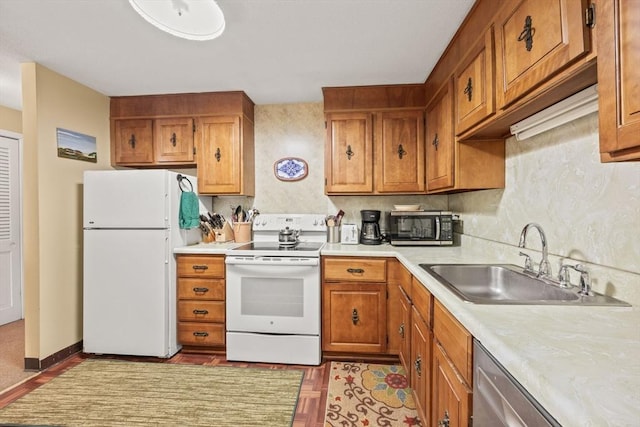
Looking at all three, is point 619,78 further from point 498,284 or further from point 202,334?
point 202,334

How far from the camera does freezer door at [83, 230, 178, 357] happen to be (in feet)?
8.05

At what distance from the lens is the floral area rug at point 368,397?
179 cm

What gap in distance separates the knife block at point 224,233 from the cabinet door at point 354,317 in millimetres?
1206

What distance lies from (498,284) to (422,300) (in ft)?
1.49

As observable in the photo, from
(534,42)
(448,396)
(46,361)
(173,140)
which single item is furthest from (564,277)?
(46,361)

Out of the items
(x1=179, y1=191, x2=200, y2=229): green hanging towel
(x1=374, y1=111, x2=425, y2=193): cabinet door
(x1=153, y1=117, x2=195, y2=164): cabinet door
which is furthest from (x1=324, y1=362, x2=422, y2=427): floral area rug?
(x1=153, y1=117, x2=195, y2=164): cabinet door

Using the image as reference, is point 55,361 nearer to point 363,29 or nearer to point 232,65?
point 232,65

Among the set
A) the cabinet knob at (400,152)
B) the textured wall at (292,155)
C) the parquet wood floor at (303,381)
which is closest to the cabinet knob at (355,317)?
the parquet wood floor at (303,381)

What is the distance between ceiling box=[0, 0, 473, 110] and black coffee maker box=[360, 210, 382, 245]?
117 centimetres

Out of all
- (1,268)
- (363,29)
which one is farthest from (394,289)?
(1,268)

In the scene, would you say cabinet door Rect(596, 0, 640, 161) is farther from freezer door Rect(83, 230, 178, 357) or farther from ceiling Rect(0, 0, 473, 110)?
freezer door Rect(83, 230, 178, 357)

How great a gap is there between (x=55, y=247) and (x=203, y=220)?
114 centimetres

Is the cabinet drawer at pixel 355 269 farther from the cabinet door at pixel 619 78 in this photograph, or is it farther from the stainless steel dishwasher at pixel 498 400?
the cabinet door at pixel 619 78

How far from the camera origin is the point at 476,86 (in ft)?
5.33
